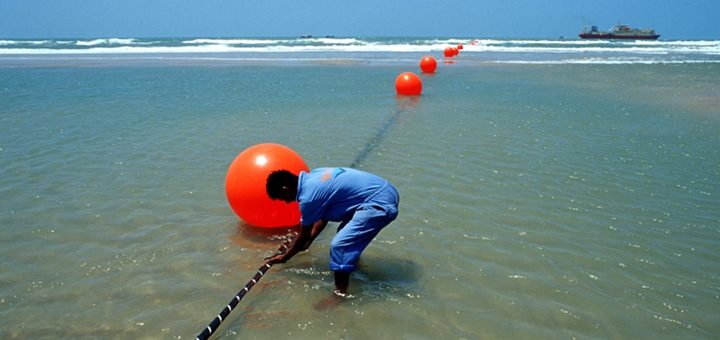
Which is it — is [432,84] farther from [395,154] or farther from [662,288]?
[662,288]

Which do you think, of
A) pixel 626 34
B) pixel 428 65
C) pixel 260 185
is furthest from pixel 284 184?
pixel 626 34

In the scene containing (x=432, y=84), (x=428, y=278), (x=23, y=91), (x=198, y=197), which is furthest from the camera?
(x=432, y=84)

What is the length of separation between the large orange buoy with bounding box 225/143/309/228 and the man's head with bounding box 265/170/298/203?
1.95 ft

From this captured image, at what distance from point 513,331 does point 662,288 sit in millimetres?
1484

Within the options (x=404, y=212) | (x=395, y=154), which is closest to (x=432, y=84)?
(x=395, y=154)

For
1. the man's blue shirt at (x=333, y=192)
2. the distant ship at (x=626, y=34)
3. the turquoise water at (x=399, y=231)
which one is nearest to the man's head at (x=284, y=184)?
the man's blue shirt at (x=333, y=192)

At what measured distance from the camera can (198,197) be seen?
607 centimetres

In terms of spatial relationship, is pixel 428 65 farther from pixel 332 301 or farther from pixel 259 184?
pixel 332 301

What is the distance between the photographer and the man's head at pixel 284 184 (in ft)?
12.7

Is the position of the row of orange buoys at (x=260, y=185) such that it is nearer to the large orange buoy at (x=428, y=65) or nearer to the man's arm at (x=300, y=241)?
the man's arm at (x=300, y=241)

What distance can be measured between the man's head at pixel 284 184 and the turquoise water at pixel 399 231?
766mm

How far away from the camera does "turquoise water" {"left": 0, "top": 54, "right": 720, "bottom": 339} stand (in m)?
3.61

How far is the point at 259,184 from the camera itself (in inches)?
180

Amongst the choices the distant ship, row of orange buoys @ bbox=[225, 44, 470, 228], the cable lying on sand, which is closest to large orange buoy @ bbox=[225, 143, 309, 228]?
row of orange buoys @ bbox=[225, 44, 470, 228]
